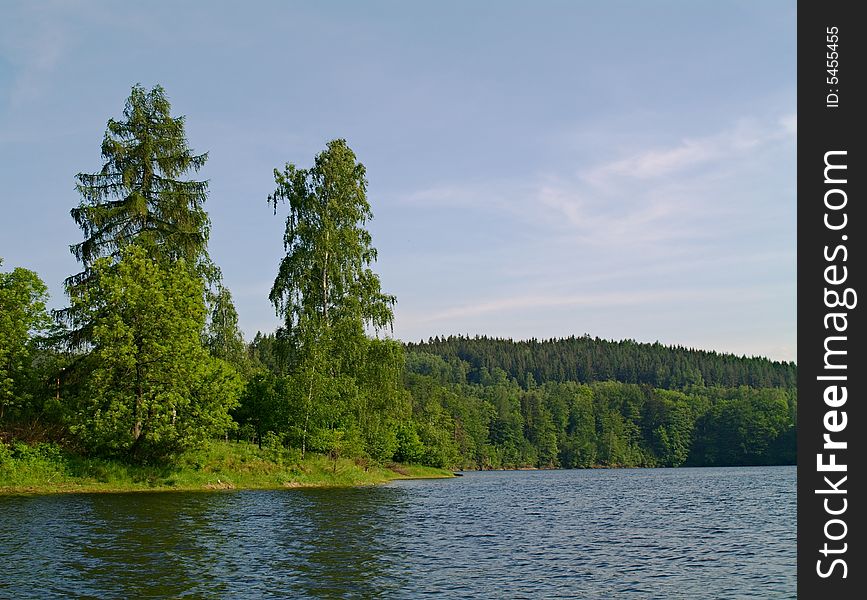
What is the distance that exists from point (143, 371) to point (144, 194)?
47.5 ft

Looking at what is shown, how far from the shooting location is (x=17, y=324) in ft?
169

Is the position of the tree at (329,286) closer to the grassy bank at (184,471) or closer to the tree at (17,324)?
the grassy bank at (184,471)

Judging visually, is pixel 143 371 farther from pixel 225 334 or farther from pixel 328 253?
pixel 225 334

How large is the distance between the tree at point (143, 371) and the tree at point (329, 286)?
29.4 ft

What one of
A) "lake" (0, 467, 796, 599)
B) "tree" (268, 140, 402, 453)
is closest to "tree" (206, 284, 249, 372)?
"tree" (268, 140, 402, 453)

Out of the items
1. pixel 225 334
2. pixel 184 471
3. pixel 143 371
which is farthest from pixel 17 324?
pixel 225 334

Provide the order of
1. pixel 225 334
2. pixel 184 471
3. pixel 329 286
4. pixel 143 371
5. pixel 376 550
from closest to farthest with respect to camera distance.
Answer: pixel 376 550 < pixel 143 371 < pixel 184 471 < pixel 329 286 < pixel 225 334

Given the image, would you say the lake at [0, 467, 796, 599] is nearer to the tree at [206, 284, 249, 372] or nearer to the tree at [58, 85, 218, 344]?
the tree at [58, 85, 218, 344]

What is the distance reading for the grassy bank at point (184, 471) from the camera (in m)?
46.1

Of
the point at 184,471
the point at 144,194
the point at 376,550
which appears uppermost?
the point at 144,194

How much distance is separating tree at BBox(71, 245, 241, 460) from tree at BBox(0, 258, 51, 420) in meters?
2.93
